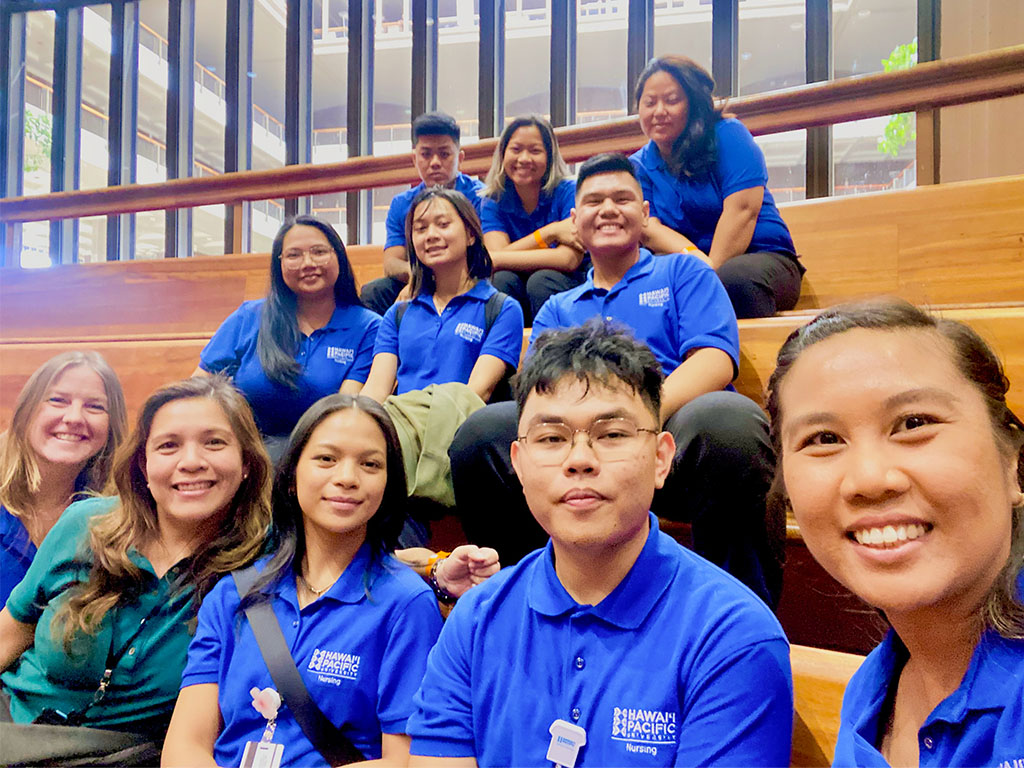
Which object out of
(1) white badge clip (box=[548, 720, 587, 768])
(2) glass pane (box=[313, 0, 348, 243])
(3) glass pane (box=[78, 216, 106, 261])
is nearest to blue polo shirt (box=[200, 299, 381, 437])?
(1) white badge clip (box=[548, 720, 587, 768])

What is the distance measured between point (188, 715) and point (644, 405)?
2.49 feet

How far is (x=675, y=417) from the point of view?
4.01 feet

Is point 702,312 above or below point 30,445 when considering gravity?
above

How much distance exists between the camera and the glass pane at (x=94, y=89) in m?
4.83

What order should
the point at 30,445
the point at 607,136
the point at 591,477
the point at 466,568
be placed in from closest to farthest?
the point at 591,477 → the point at 466,568 → the point at 30,445 → the point at 607,136

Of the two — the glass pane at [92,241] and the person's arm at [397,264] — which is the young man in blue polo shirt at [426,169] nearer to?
the person's arm at [397,264]

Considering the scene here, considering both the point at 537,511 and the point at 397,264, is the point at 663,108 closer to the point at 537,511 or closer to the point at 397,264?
the point at 397,264

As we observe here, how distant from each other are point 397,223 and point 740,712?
1918 millimetres

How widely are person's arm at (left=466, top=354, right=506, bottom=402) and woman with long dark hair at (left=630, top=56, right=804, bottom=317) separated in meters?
0.52

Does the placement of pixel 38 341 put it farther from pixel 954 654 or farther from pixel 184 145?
pixel 954 654

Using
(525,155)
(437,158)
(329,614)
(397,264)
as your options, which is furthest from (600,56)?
(329,614)

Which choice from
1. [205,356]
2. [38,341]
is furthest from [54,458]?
[38,341]

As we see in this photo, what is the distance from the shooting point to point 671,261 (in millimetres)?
1486

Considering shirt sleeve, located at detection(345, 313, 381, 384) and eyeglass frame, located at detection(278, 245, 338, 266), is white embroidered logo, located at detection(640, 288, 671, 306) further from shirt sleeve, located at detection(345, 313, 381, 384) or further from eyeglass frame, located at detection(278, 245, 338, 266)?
eyeglass frame, located at detection(278, 245, 338, 266)
